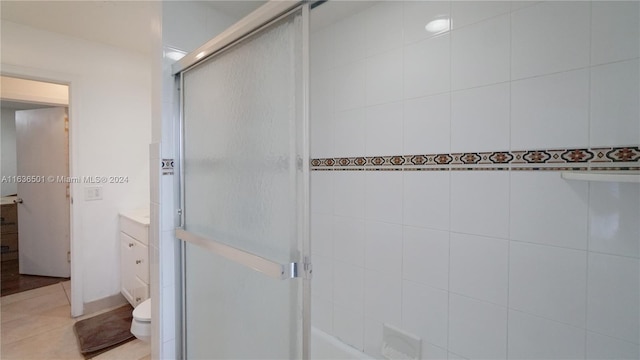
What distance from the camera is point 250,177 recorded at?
1.12 m

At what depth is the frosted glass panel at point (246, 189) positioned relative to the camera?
0.94 metres

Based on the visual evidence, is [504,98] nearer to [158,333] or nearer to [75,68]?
[158,333]

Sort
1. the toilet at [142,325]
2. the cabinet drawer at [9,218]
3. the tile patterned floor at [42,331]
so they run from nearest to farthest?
the toilet at [142,325] < the tile patterned floor at [42,331] < the cabinet drawer at [9,218]

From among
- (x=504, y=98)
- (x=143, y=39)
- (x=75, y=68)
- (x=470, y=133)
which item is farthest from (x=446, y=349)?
(x=75, y=68)

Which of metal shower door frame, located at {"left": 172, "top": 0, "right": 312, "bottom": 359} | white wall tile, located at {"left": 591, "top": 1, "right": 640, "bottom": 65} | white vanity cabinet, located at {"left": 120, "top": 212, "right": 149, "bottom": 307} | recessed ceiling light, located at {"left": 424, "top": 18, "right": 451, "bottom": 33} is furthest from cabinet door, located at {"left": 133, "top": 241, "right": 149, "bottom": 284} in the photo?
white wall tile, located at {"left": 591, "top": 1, "right": 640, "bottom": 65}

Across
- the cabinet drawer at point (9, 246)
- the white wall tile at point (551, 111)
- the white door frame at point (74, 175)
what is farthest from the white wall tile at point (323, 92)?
the cabinet drawer at point (9, 246)

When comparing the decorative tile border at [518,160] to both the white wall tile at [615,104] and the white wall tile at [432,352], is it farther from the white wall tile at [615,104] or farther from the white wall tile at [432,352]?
the white wall tile at [432,352]

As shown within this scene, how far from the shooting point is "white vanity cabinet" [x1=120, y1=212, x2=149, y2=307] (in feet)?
7.25

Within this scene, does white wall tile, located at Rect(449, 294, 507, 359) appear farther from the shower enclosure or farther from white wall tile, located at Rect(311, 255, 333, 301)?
white wall tile, located at Rect(311, 255, 333, 301)

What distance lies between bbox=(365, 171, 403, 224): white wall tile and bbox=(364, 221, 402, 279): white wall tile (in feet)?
0.15

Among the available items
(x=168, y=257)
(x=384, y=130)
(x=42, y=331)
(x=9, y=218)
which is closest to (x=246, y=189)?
(x=168, y=257)

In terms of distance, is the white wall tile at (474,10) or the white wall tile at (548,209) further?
the white wall tile at (474,10)

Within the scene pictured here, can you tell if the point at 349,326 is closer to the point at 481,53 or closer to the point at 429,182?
the point at 429,182

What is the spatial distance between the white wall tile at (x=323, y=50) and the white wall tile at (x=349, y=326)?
1552 millimetres
